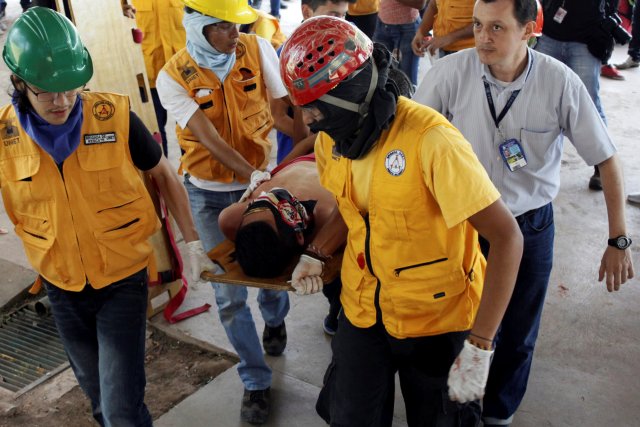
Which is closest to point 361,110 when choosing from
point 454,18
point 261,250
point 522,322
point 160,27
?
point 261,250

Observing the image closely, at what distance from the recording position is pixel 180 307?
4.36 meters

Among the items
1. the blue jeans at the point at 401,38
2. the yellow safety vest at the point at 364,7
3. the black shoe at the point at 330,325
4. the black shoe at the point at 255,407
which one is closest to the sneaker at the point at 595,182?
the blue jeans at the point at 401,38

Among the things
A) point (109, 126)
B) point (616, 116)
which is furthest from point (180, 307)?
point (616, 116)

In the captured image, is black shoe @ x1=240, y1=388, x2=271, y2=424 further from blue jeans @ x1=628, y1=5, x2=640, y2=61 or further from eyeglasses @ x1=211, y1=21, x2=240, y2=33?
blue jeans @ x1=628, y1=5, x2=640, y2=61

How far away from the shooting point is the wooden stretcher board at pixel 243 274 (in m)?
2.56

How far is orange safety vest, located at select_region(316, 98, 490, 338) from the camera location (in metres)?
2.12

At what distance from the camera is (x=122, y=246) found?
2.65 meters

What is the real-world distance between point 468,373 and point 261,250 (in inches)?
35.1

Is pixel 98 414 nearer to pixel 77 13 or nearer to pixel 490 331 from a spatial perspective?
pixel 490 331

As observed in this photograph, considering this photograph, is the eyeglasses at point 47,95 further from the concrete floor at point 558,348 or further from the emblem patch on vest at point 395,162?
the concrete floor at point 558,348

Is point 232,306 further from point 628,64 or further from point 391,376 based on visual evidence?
point 628,64

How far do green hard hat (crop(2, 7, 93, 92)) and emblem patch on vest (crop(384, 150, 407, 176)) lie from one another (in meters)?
1.06

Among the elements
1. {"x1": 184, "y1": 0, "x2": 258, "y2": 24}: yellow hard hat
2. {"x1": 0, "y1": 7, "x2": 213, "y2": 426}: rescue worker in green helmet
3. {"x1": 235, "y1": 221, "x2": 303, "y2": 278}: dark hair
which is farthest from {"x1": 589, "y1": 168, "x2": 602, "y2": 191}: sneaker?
{"x1": 0, "y1": 7, "x2": 213, "y2": 426}: rescue worker in green helmet

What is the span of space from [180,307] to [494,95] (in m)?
2.32
